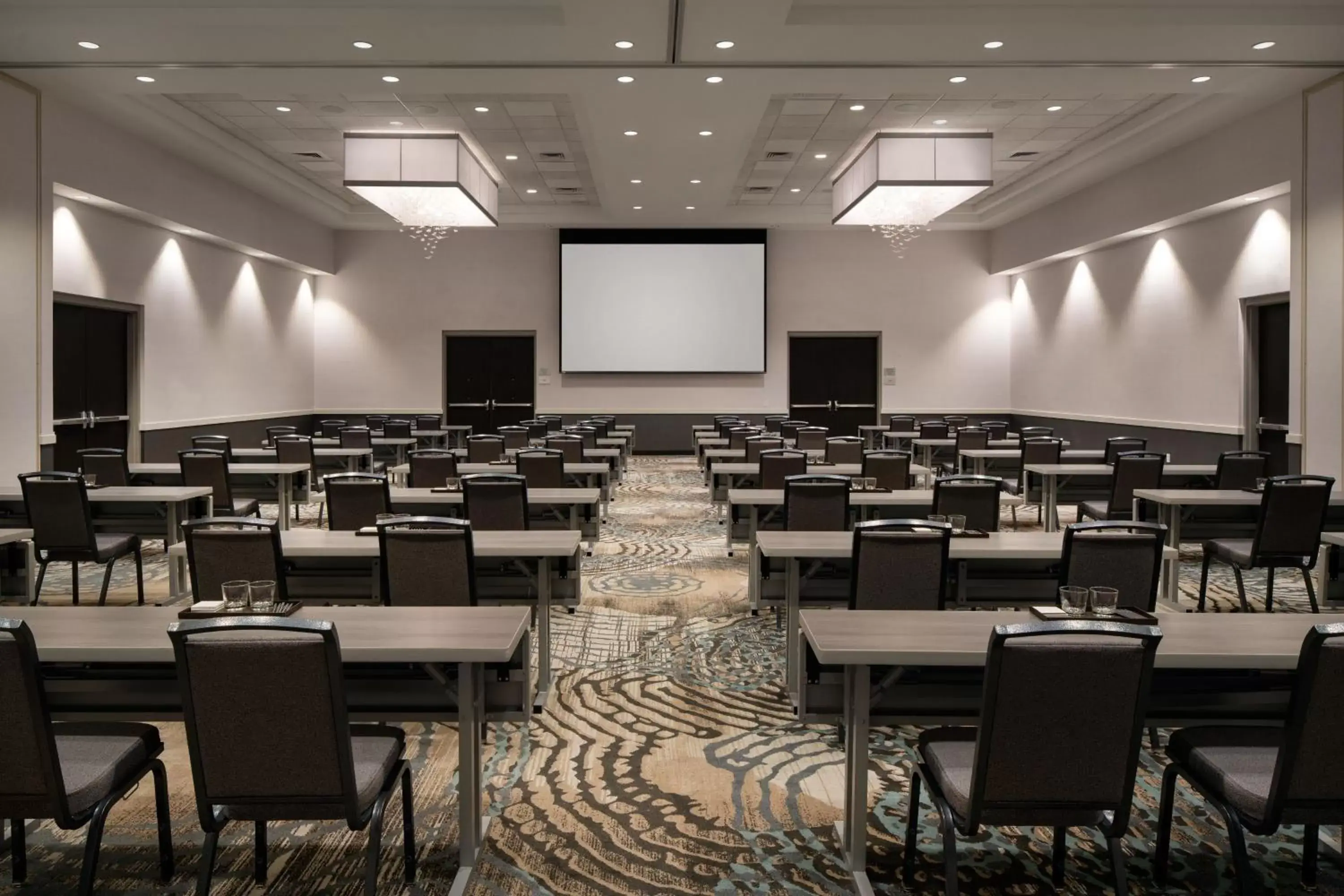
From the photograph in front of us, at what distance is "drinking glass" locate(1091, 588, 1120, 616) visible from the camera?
2897mm

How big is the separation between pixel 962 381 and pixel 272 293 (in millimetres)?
12405

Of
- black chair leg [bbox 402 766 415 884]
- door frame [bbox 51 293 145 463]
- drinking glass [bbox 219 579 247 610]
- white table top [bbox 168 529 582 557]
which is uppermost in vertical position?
door frame [bbox 51 293 145 463]

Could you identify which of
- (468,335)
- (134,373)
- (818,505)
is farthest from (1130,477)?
(468,335)

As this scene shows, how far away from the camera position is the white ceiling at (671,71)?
7422 millimetres

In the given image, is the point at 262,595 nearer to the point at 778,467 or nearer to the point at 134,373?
the point at 778,467

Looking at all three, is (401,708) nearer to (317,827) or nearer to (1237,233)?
(317,827)

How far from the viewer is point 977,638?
9.11ft

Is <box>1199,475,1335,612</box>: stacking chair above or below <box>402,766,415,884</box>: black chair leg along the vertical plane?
above

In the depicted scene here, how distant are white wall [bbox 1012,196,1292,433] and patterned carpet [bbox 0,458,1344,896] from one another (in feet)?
27.5

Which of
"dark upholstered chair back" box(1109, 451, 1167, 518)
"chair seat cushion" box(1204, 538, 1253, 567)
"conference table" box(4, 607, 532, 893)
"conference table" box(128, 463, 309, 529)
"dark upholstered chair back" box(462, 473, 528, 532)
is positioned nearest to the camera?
"conference table" box(4, 607, 532, 893)

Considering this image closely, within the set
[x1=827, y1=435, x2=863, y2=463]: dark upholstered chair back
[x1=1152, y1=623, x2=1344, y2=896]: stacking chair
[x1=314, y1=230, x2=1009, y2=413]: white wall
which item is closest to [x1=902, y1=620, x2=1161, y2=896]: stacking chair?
[x1=1152, y1=623, x2=1344, y2=896]: stacking chair

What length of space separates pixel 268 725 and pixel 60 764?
0.57m

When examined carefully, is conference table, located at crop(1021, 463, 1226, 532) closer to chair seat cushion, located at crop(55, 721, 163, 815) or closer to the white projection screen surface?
chair seat cushion, located at crop(55, 721, 163, 815)

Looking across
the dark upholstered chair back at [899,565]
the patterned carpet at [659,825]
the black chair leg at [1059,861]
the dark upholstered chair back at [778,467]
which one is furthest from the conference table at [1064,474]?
the black chair leg at [1059,861]
